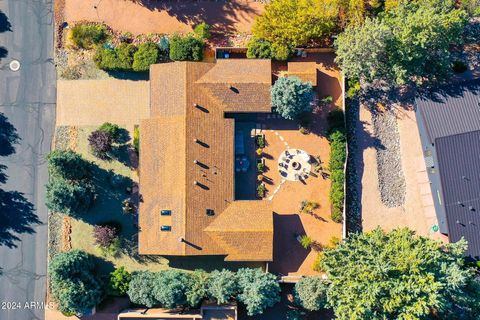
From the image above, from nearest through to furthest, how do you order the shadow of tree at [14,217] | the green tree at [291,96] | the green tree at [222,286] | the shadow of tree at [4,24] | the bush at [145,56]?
the green tree at [222,286] → the green tree at [291,96] → the bush at [145,56] → the shadow of tree at [14,217] → the shadow of tree at [4,24]

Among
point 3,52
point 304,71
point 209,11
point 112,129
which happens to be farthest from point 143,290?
point 209,11

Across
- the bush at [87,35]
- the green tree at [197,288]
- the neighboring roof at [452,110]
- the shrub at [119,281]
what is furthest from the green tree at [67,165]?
the neighboring roof at [452,110]

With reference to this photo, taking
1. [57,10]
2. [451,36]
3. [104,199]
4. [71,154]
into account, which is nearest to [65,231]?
[104,199]

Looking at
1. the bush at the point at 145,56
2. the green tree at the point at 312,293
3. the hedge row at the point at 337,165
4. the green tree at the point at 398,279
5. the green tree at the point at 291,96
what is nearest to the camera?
the green tree at the point at 398,279

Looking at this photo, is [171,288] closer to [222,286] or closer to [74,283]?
[222,286]

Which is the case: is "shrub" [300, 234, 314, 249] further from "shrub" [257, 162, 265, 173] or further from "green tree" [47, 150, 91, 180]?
"green tree" [47, 150, 91, 180]

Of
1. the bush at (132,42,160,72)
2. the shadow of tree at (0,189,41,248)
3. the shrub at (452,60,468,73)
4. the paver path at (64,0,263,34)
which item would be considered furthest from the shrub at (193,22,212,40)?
the shrub at (452,60,468,73)

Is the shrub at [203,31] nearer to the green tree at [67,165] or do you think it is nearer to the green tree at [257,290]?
the green tree at [67,165]
